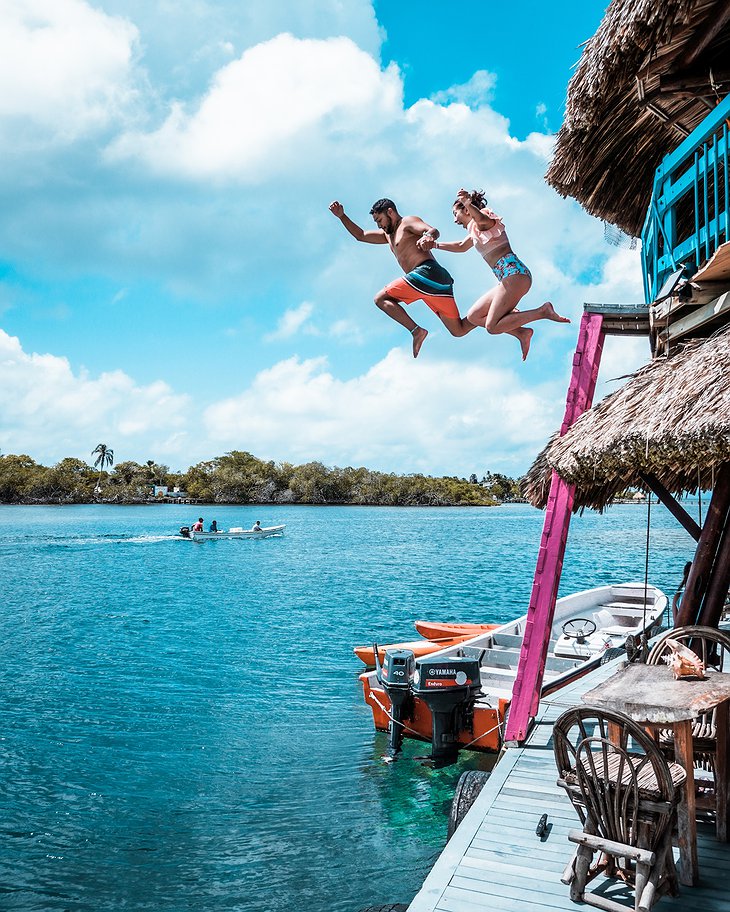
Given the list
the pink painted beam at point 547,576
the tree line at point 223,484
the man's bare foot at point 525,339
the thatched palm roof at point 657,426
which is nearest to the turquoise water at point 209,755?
the pink painted beam at point 547,576

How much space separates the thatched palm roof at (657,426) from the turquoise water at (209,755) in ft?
17.0

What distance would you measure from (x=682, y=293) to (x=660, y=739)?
11.6ft

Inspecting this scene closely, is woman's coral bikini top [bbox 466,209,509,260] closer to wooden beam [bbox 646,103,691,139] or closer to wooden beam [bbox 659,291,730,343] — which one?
wooden beam [bbox 659,291,730,343]

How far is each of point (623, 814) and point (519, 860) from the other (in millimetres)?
1104

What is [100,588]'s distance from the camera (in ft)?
116

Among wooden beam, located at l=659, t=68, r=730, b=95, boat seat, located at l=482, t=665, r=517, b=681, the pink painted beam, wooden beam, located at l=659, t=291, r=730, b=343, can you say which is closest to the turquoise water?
boat seat, located at l=482, t=665, r=517, b=681

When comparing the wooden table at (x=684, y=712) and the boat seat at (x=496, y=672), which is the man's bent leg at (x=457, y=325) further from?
the boat seat at (x=496, y=672)

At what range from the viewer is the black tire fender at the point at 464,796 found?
20.3ft

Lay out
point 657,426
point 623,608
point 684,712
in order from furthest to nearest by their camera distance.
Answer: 1. point 623,608
2. point 657,426
3. point 684,712

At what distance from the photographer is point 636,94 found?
6406 millimetres

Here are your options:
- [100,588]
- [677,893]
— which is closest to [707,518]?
[677,893]

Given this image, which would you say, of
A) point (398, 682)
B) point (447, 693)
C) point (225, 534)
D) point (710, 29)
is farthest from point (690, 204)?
point (225, 534)

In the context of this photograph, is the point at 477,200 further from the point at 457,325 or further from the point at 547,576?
the point at 547,576

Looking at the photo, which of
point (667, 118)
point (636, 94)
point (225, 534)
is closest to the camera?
point (636, 94)
